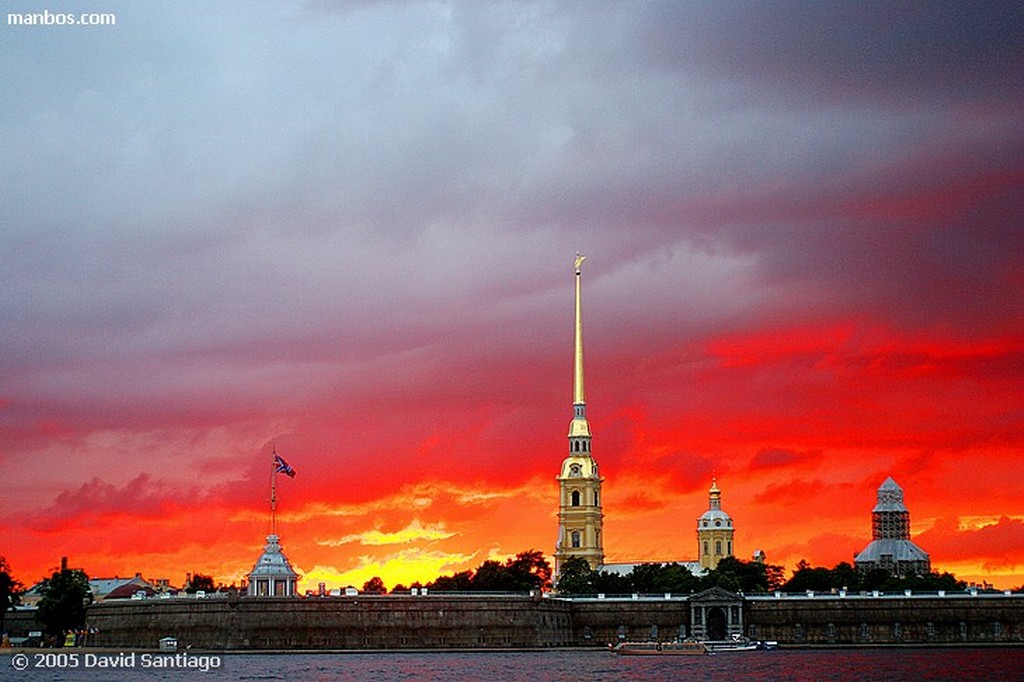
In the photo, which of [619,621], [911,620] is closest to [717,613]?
[619,621]

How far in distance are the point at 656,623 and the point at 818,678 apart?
6057 cm

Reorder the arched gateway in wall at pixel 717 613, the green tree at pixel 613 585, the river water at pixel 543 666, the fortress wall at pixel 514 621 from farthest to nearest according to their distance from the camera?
the green tree at pixel 613 585, the arched gateway in wall at pixel 717 613, the fortress wall at pixel 514 621, the river water at pixel 543 666

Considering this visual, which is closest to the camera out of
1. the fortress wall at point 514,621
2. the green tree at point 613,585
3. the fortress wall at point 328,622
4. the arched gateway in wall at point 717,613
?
the fortress wall at point 328,622

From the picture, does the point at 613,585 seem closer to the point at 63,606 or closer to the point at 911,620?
the point at 911,620

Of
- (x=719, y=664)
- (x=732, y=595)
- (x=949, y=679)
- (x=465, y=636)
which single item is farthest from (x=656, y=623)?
Result: (x=949, y=679)

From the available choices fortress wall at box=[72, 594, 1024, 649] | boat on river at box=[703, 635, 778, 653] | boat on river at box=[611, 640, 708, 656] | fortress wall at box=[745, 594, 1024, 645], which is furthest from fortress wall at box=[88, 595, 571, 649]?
fortress wall at box=[745, 594, 1024, 645]

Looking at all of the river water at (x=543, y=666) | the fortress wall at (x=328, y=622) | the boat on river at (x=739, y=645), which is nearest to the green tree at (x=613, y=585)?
the boat on river at (x=739, y=645)

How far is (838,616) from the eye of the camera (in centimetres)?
17088

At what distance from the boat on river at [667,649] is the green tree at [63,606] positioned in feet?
173

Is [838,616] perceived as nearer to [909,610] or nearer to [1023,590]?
[909,610]

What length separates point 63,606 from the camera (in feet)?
550

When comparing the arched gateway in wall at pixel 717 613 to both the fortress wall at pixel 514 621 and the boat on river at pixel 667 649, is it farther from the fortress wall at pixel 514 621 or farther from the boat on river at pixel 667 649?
the boat on river at pixel 667 649

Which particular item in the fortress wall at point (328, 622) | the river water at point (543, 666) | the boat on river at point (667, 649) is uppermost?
the fortress wall at point (328, 622)

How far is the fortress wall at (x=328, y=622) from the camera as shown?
151 metres
